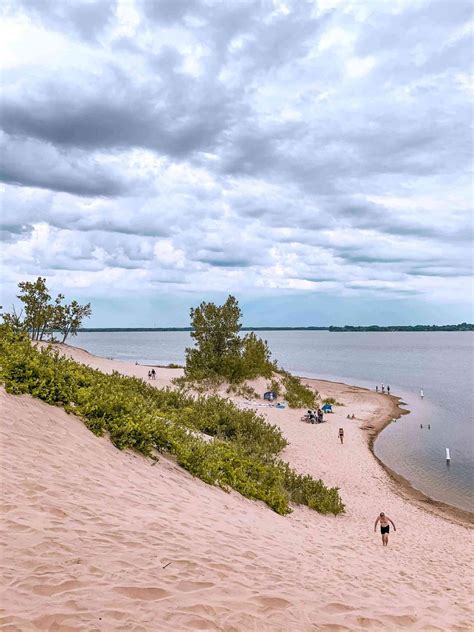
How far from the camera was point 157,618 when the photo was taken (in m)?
5.07

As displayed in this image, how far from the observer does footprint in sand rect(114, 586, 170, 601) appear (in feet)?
17.9

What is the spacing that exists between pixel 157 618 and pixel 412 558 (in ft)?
36.3

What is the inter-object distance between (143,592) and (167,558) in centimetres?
122

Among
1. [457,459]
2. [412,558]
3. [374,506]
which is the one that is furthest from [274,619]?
[457,459]

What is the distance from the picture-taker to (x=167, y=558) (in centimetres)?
676

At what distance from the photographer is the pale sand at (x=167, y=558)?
5.25m

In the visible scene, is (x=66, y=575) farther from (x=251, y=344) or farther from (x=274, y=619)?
(x=251, y=344)

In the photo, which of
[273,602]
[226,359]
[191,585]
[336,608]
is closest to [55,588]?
[191,585]

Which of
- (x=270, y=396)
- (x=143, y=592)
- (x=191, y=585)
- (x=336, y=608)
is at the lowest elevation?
(x=270, y=396)

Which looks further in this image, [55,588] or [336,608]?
[336,608]

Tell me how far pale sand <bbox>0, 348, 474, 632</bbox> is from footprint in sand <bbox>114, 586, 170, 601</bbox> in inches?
0.8

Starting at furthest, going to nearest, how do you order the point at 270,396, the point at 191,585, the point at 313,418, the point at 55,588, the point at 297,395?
1. the point at 297,395
2. the point at 270,396
3. the point at 313,418
4. the point at 191,585
5. the point at 55,588

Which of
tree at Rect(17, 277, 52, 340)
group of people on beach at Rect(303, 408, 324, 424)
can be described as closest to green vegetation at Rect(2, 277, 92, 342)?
tree at Rect(17, 277, 52, 340)

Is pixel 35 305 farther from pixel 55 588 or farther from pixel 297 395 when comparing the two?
pixel 55 588
